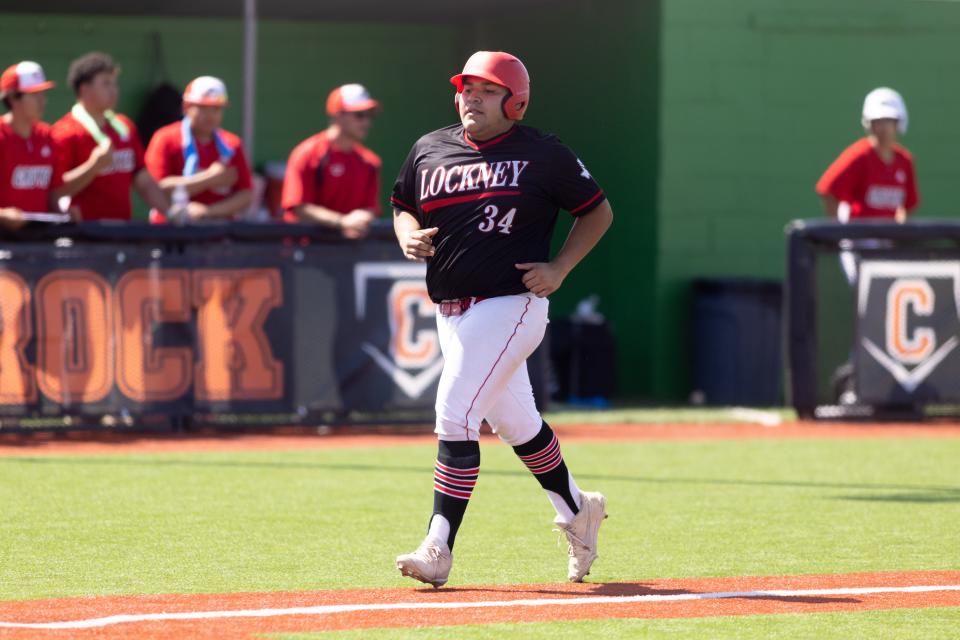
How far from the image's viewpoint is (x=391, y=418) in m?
13.3

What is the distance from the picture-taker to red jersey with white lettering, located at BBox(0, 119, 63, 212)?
39.6 ft

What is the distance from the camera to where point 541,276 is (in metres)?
6.64

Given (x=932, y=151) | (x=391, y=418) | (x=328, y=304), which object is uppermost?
(x=932, y=151)

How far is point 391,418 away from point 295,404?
843 millimetres

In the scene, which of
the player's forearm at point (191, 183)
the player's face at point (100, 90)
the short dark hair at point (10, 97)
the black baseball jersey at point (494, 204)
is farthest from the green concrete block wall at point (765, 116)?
the black baseball jersey at point (494, 204)

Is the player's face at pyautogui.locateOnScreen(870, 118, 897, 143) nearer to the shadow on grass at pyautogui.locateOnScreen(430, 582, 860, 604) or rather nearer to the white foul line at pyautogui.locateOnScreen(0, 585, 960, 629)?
the white foul line at pyautogui.locateOnScreen(0, 585, 960, 629)

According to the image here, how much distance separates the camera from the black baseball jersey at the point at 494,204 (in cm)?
669

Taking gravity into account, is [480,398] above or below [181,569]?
above

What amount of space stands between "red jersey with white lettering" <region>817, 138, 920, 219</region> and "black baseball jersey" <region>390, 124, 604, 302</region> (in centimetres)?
804

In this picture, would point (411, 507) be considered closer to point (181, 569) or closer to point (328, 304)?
point (181, 569)

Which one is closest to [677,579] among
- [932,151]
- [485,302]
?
[485,302]

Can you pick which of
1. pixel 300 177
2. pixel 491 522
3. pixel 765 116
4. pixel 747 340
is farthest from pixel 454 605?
pixel 765 116

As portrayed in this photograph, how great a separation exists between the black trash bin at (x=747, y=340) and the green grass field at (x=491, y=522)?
4.01m

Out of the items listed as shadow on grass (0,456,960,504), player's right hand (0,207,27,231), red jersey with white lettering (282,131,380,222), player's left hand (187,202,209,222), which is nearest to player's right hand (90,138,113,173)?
player's right hand (0,207,27,231)
